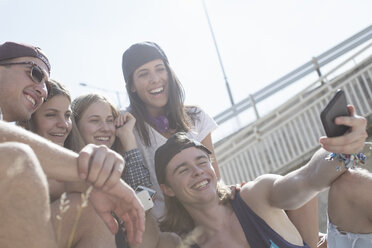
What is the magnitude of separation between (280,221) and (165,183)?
105cm

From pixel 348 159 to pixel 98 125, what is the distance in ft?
7.09

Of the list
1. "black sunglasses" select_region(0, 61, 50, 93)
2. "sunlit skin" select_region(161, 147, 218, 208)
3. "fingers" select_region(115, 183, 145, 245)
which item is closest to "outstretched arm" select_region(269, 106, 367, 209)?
"sunlit skin" select_region(161, 147, 218, 208)

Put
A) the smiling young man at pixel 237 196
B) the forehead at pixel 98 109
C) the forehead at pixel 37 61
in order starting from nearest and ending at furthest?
the smiling young man at pixel 237 196 < the forehead at pixel 37 61 < the forehead at pixel 98 109

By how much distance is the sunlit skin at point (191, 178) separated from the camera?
3037 millimetres

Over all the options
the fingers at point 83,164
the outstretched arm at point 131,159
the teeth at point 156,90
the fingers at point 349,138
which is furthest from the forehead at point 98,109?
the fingers at point 349,138

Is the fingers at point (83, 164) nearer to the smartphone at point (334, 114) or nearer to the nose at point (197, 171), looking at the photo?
the smartphone at point (334, 114)

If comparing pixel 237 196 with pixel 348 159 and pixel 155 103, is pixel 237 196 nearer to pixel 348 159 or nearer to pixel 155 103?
pixel 348 159

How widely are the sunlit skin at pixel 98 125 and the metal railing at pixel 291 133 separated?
504 centimetres

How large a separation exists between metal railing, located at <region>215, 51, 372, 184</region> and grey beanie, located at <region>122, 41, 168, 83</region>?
187 inches

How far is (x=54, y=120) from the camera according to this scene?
10.2ft

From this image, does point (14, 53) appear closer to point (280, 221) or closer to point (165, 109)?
point (165, 109)

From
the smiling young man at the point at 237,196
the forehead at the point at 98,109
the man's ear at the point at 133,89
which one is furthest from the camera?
the man's ear at the point at 133,89

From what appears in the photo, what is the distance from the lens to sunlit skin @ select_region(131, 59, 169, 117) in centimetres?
373

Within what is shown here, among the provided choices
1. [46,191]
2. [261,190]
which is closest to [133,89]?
[261,190]
